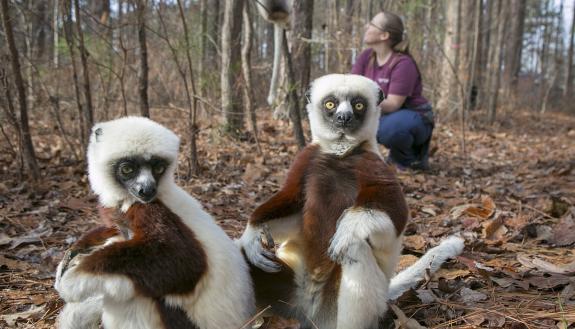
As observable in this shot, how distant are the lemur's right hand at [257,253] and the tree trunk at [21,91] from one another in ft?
11.2

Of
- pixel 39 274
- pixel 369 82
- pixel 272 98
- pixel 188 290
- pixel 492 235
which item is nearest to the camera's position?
pixel 188 290

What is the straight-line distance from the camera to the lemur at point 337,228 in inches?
105

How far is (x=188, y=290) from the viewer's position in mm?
2449

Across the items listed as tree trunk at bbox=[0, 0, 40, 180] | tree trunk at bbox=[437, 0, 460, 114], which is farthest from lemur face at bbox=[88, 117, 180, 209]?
tree trunk at bbox=[437, 0, 460, 114]

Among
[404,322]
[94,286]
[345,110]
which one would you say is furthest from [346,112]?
[94,286]

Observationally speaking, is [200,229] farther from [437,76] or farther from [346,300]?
[437,76]

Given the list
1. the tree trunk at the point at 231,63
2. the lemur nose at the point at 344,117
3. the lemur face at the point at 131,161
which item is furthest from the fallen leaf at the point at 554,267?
the tree trunk at the point at 231,63

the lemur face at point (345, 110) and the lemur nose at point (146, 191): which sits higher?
the lemur face at point (345, 110)

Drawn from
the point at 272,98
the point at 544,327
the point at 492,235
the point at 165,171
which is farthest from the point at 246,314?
the point at 272,98

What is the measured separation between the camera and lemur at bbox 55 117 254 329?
7.50 ft

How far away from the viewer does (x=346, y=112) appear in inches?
123

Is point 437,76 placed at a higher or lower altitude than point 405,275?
higher

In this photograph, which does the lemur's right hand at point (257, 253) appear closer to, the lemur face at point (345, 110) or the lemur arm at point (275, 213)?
the lemur arm at point (275, 213)

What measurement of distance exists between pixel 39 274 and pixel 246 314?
1767 millimetres
